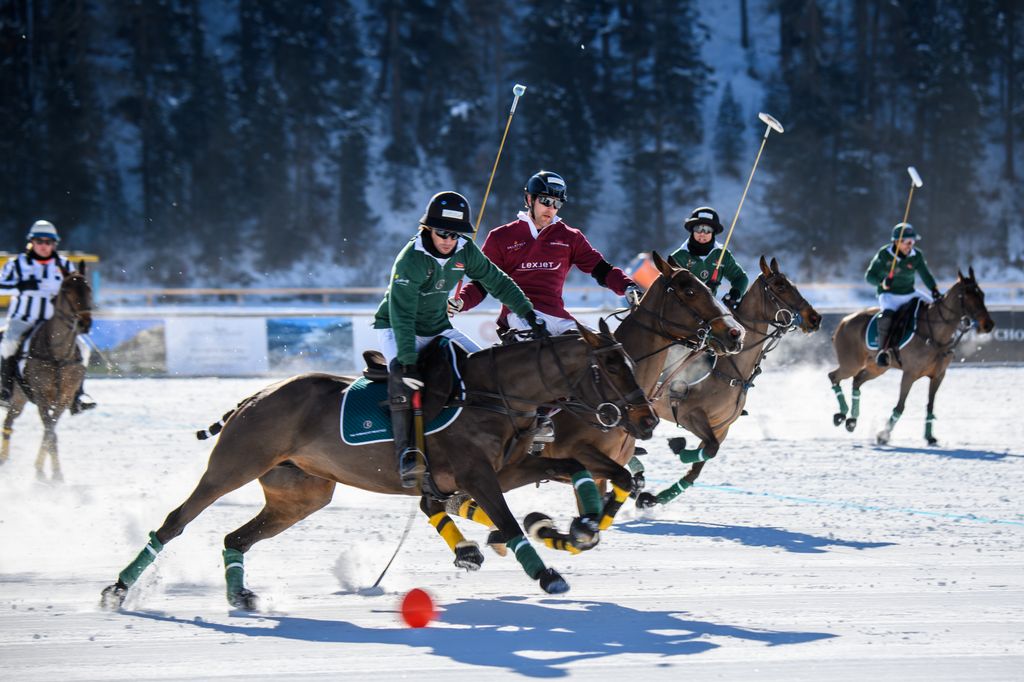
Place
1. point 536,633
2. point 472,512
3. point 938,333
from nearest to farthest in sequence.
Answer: point 536,633, point 472,512, point 938,333

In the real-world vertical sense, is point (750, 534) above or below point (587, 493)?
below

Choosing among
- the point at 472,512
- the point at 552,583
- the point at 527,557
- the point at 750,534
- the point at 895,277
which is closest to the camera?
the point at 552,583

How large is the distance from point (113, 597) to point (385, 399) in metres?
1.96

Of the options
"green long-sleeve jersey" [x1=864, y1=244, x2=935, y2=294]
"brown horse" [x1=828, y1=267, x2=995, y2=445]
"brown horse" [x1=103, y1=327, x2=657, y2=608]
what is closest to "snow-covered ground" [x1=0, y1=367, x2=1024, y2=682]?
"brown horse" [x1=103, y1=327, x2=657, y2=608]

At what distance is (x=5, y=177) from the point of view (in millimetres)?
44969

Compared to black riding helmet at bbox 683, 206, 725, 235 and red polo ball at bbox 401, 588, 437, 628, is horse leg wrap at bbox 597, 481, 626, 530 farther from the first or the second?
black riding helmet at bbox 683, 206, 725, 235

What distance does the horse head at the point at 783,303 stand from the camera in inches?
453

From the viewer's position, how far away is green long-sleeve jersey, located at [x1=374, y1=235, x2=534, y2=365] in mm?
7062

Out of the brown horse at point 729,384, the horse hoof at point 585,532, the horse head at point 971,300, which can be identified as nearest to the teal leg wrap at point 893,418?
the horse head at point 971,300

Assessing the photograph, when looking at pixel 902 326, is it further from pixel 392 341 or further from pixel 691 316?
pixel 392 341

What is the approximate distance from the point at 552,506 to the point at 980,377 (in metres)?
16.0

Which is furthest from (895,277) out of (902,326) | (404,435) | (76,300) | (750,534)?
(404,435)

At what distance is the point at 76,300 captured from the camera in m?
13.2

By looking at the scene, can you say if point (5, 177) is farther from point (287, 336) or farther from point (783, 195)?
point (783, 195)
